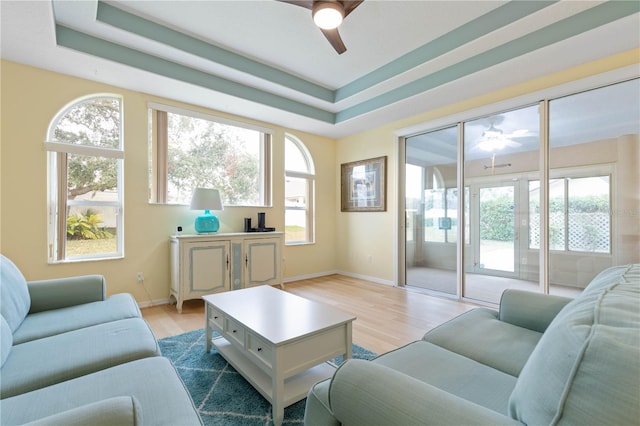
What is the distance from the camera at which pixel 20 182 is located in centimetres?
274

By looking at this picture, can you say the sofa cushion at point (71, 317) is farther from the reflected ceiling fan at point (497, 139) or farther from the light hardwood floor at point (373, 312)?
the reflected ceiling fan at point (497, 139)

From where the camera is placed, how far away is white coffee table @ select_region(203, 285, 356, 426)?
4.93ft

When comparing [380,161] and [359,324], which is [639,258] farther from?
[380,161]

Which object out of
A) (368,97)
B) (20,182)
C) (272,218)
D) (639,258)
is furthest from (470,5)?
(20,182)

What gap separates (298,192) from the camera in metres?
5.06

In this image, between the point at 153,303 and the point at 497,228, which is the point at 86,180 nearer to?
the point at 153,303

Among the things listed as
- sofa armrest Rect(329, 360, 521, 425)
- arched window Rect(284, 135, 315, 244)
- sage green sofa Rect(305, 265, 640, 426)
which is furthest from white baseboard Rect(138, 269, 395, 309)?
sofa armrest Rect(329, 360, 521, 425)

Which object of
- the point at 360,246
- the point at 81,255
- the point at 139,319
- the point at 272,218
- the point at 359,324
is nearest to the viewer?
the point at 139,319

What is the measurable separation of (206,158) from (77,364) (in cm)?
312

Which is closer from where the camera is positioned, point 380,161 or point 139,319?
point 139,319

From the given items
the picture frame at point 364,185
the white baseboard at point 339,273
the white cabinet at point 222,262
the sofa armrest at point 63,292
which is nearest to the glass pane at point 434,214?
the picture frame at point 364,185

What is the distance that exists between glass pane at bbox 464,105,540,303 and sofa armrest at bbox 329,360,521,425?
3134mm

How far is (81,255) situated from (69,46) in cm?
210

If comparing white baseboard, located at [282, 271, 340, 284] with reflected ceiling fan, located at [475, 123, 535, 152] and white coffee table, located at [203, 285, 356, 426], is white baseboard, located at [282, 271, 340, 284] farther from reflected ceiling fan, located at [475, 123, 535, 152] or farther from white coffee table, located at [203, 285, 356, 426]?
reflected ceiling fan, located at [475, 123, 535, 152]
